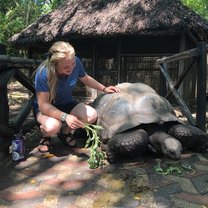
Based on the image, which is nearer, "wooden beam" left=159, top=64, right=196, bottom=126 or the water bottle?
the water bottle

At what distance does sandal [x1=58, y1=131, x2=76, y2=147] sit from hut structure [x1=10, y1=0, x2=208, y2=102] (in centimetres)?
561

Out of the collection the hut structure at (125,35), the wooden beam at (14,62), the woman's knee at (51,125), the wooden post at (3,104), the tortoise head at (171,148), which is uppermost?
the hut structure at (125,35)

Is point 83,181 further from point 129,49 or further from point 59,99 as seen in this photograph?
point 129,49

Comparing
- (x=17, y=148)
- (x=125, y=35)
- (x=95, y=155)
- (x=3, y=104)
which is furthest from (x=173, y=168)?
(x=125, y=35)

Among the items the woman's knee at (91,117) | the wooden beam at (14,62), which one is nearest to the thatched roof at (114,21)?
the wooden beam at (14,62)

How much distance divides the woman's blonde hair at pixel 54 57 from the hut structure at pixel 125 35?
6006 millimetres

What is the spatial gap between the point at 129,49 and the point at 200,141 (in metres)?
6.94

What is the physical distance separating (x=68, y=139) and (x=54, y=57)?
1.21m

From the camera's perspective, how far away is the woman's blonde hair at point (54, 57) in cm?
321

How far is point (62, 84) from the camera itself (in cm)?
359

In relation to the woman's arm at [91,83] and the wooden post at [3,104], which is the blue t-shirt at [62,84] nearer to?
the woman's arm at [91,83]

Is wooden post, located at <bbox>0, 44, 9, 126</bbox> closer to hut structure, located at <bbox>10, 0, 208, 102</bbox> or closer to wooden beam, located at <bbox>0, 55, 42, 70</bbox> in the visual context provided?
wooden beam, located at <bbox>0, 55, 42, 70</bbox>

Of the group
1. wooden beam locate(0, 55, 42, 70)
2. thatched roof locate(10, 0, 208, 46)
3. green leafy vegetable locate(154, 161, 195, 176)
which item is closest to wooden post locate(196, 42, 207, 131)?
green leafy vegetable locate(154, 161, 195, 176)

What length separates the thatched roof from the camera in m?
8.92
